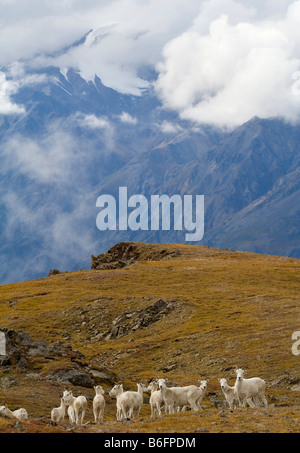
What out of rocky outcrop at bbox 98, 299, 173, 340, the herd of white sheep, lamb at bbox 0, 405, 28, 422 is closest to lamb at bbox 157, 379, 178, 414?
the herd of white sheep

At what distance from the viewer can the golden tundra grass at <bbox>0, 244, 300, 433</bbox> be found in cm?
4041

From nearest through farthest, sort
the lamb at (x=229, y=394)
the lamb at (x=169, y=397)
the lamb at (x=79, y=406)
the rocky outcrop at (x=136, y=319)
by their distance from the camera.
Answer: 1. the lamb at (x=79, y=406)
2. the lamb at (x=169, y=397)
3. the lamb at (x=229, y=394)
4. the rocky outcrop at (x=136, y=319)

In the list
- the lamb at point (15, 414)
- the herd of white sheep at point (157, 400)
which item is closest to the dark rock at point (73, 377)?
the herd of white sheep at point (157, 400)

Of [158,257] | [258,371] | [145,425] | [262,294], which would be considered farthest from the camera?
[158,257]

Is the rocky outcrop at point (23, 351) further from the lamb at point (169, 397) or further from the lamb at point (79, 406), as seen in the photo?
Result: the lamb at point (169, 397)

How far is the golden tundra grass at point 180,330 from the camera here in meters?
40.4

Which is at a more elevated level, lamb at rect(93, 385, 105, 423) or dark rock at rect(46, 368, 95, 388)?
dark rock at rect(46, 368, 95, 388)

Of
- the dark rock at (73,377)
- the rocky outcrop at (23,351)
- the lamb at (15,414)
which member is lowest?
the lamb at (15,414)

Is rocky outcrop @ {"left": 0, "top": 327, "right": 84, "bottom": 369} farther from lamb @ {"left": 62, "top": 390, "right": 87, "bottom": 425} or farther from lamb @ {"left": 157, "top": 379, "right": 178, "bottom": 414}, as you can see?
lamb @ {"left": 157, "top": 379, "right": 178, "bottom": 414}
